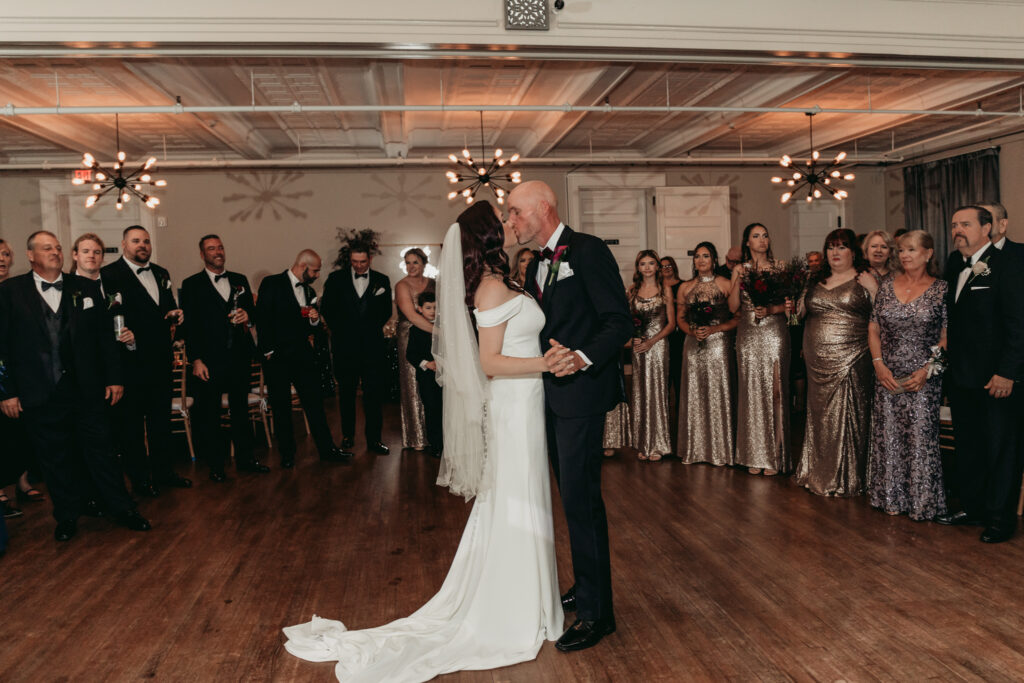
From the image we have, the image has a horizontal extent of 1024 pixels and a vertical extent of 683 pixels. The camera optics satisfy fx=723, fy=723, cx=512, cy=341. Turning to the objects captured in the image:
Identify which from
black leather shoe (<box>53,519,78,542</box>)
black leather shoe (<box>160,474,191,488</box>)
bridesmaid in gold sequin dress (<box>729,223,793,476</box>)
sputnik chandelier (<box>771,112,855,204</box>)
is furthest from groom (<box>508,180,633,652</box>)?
sputnik chandelier (<box>771,112,855,204</box>)

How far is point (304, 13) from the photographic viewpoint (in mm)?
5227

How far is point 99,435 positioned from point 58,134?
273 inches

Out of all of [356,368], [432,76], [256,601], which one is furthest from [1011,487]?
[432,76]

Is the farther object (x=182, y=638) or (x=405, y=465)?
(x=405, y=465)

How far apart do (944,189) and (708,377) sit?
915 cm

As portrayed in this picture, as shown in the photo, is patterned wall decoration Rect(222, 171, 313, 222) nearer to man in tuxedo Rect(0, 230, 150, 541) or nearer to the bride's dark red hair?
man in tuxedo Rect(0, 230, 150, 541)

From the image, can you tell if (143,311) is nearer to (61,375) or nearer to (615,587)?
(61,375)

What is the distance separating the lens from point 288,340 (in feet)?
19.8

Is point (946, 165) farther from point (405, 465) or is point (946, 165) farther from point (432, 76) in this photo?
point (405, 465)

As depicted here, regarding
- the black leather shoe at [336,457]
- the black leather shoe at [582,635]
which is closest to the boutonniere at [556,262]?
the black leather shoe at [582,635]

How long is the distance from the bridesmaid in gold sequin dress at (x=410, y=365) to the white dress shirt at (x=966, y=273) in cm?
398

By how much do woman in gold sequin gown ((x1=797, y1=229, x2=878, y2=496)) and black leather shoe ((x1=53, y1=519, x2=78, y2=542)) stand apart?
4.68 metres

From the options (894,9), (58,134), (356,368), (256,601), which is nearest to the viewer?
(256,601)

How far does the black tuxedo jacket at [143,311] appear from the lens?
512 centimetres
